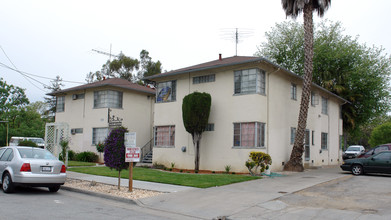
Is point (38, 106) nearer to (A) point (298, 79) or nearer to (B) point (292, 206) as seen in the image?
(A) point (298, 79)

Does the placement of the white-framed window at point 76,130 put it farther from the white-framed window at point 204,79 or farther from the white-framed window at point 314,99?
the white-framed window at point 314,99

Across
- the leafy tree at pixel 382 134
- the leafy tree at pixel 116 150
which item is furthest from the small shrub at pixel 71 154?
the leafy tree at pixel 382 134

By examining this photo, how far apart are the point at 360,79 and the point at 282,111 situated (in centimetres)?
1537

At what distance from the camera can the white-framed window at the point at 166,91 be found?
21.0m

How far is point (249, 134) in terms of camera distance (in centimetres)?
1727

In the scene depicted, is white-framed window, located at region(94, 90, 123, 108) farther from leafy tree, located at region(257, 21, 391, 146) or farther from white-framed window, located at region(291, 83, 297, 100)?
leafy tree, located at region(257, 21, 391, 146)

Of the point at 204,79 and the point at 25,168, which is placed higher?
the point at 204,79

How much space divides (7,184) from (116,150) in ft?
11.3

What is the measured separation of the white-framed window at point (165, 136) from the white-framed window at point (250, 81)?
497 centimetres

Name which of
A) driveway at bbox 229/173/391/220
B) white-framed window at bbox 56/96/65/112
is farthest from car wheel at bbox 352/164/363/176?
white-framed window at bbox 56/96/65/112

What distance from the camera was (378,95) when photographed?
102 ft

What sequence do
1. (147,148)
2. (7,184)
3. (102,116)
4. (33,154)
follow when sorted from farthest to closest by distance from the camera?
(147,148) → (102,116) → (33,154) → (7,184)

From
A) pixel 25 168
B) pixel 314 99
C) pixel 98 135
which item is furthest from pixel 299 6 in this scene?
pixel 98 135

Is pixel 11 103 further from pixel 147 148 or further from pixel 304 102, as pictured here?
pixel 304 102
